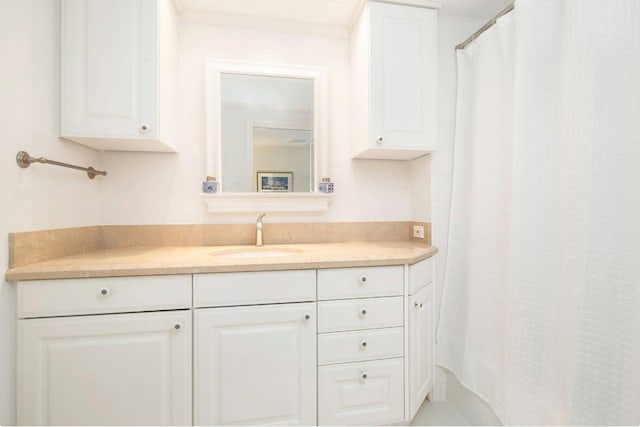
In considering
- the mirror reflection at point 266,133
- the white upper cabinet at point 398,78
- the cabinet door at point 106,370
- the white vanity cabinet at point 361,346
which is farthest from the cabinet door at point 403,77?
the cabinet door at point 106,370

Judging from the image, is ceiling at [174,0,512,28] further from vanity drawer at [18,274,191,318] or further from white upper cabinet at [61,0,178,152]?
vanity drawer at [18,274,191,318]

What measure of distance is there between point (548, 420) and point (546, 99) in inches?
50.8

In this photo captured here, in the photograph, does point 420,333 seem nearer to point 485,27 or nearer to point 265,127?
point 265,127

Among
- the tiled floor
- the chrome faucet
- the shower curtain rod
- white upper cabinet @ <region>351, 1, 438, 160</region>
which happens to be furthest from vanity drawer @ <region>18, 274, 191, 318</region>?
the shower curtain rod

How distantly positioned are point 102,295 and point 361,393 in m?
1.18

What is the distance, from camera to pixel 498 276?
1417 millimetres

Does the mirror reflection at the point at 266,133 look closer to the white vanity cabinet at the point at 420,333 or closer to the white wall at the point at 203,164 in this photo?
the white wall at the point at 203,164

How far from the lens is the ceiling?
167 centimetres

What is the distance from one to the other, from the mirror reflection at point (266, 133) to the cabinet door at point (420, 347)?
0.93 metres

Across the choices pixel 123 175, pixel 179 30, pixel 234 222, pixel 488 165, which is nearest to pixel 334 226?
pixel 234 222

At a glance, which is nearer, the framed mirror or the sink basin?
the sink basin

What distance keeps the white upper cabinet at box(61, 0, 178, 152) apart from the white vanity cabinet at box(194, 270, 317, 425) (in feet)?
2.78

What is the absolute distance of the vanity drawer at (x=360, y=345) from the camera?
130cm

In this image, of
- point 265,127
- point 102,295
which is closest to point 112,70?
point 265,127
